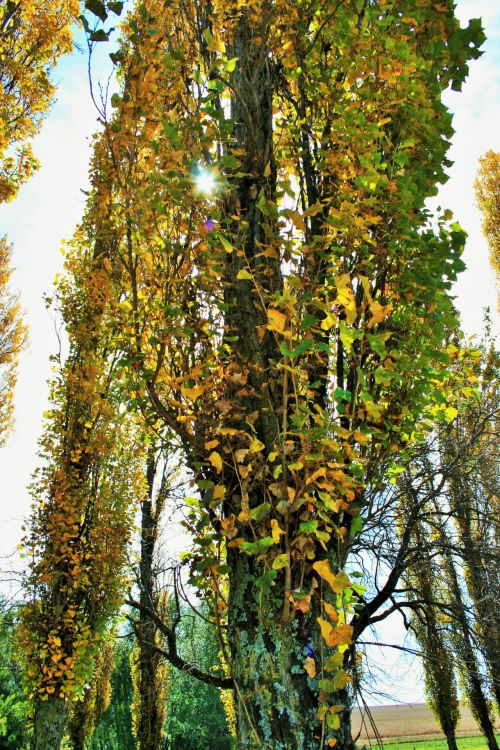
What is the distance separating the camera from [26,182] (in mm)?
8617

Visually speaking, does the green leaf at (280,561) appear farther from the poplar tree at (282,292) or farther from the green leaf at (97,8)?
the green leaf at (97,8)

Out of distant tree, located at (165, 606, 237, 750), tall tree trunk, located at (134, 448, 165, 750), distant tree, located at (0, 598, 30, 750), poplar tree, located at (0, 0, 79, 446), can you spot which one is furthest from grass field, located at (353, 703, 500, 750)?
poplar tree, located at (0, 0, 79, 446)

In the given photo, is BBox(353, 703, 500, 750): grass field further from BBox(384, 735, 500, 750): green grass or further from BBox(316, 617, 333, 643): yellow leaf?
BBox(316, 617, 333, 643): yellow leaf

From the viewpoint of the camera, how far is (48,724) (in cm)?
717

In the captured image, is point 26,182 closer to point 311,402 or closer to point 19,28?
A: point 19,28

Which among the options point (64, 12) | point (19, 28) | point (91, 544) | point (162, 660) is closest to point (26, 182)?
point (19, 28)

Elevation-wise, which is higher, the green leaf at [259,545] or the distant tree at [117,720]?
the green leaf at [259,545]

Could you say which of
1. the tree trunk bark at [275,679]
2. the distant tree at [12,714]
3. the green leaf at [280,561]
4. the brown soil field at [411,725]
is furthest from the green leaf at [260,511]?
the brown soil field at [411,725]

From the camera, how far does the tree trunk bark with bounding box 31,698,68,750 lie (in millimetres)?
7137

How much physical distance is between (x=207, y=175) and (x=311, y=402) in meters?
1.20

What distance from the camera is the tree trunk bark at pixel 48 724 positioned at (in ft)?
23.4

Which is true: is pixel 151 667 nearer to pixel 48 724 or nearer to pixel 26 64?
pixel 48 724

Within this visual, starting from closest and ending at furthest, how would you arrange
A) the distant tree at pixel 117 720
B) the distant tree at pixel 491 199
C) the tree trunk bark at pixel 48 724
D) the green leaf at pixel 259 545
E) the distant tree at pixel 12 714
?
1. the green leaf at pixel 259 545
2. the tree trunk bark at pixel 48 724
3. the distant tree at pixel 12 714
4. the distant tree at pixel 491 199
5. the distant tree at pixel 117 720

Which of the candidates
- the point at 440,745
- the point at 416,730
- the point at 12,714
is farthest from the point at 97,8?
the point at 416,730
